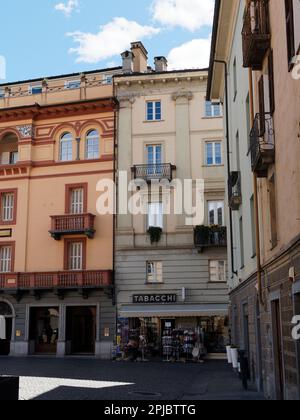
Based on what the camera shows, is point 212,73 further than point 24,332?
No

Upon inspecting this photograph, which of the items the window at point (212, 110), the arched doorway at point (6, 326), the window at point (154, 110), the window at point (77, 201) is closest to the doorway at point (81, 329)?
the arched doorway at point (6, 326)

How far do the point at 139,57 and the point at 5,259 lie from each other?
16.0m

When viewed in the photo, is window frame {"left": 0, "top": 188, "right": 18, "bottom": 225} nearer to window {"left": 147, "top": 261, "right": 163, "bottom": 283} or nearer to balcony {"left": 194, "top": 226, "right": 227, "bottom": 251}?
window {"left": 147, "top": 261, "right": 163, "bottom": 283}

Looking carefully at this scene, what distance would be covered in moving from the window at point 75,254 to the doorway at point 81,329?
250cm

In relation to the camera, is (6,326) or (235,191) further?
(6,326)

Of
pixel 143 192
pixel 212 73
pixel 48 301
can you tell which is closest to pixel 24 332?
pixel 48 301

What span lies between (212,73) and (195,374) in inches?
519

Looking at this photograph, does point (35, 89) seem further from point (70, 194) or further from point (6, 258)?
point (6, 258)

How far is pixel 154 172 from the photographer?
3359 cm

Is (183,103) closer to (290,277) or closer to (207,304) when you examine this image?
(207,304)

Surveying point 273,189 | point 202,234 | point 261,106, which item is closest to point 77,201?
point 202,234

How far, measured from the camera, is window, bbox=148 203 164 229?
33.2 metres

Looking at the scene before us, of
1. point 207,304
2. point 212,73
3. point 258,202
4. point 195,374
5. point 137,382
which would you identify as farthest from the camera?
point 207,304

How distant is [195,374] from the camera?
75.5 ft
